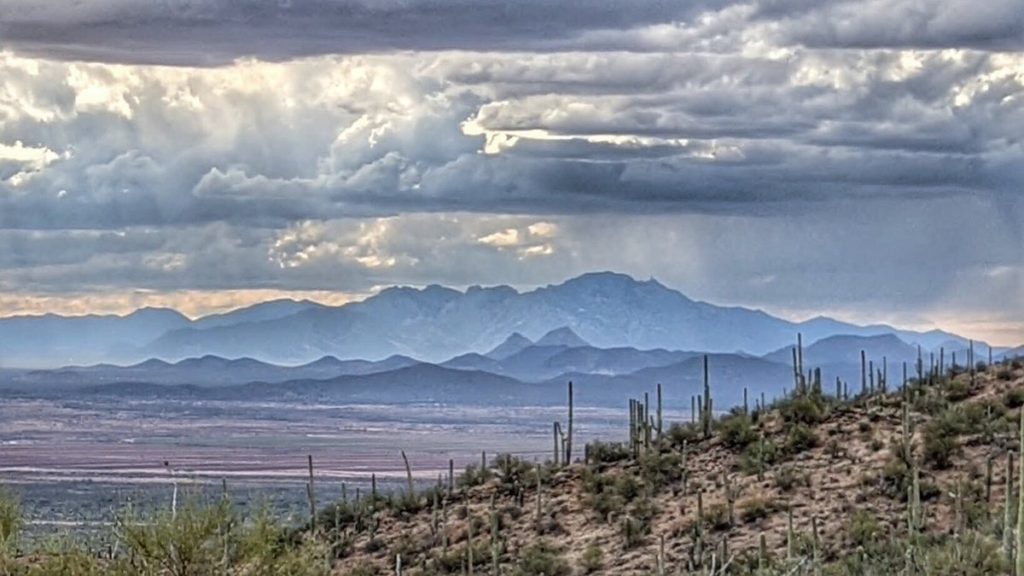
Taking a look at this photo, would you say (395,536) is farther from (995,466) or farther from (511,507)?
(995,466)

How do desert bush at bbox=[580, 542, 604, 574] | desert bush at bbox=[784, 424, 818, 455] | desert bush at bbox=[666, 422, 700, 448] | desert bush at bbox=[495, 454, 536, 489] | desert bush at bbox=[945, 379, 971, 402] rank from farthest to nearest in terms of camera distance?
desert bush at bbox=[495, 454, 536, 489] → desert bush at bbox=[666, 422, 700, 448] → desert bush at bbox=[945, 379, 971, 402] → desert bush at bbox=[784, 424, 818, 455] → desert bush at bbox=[580, 542, 604, 574]

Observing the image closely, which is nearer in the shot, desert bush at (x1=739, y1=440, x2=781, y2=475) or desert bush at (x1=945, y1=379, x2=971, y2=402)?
desert bush at (x1=739, y1=440, x2=781, y2=475)

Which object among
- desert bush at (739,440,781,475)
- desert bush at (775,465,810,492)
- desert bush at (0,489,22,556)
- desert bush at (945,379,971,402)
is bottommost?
desert bush at (0,489,22,556)

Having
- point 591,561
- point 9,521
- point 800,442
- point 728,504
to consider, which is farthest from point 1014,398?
point 9,521

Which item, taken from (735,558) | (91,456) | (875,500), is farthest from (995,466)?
(91,456)

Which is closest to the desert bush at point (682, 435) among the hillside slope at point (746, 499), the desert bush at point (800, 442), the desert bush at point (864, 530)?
the hillside slope at point (746, 499)

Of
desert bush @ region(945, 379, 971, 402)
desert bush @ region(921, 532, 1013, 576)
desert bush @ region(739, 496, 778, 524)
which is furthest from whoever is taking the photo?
desert bush @ region(945, 379, 971, 402)

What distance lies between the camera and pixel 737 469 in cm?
6481

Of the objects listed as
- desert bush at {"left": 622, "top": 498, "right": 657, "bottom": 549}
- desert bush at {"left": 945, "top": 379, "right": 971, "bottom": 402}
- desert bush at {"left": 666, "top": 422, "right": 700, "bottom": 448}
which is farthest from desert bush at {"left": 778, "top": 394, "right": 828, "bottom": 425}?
desert bush at {"left": 622, "top": 498, "right": 657, "bottom": 549}

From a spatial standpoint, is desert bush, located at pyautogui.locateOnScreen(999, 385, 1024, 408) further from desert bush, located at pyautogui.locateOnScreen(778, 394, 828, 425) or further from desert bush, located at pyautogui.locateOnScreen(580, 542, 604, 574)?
desert bush, located at pyautogui.locateOnScreen(580, 542, 604, 574)

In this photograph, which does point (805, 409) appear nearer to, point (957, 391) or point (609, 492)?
point (957, 391)

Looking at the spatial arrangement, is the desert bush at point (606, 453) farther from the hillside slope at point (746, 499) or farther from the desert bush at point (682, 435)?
the desert bush at point (682, 435)

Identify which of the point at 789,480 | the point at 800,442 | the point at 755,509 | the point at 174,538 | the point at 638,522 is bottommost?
the point at 638,522

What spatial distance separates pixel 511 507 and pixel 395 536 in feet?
14.4
